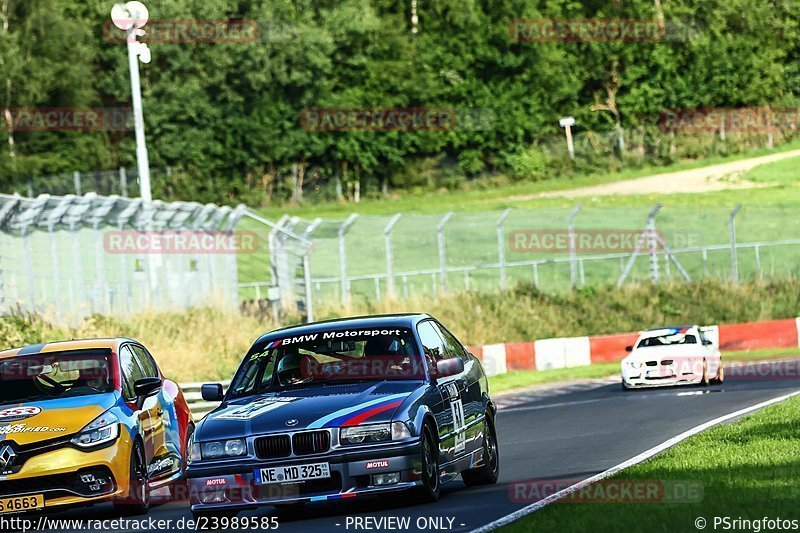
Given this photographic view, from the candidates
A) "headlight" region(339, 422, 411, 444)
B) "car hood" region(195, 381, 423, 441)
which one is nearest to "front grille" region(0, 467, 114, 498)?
"car hood" region(195, 381, 423, 441)

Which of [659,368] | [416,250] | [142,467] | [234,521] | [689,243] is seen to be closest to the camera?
[234,521]

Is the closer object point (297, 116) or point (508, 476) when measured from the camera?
point (508, 476)

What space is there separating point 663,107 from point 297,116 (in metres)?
19.1

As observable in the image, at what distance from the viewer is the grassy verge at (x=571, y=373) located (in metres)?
29.4

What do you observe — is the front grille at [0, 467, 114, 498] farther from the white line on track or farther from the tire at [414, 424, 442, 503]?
the white line on track

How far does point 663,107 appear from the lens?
78.9 metres

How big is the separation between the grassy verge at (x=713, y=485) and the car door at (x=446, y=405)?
128 centimetres

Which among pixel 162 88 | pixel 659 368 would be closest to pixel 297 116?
pixel 162 88

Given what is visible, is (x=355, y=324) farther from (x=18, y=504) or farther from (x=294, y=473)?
(x=18, y=504)

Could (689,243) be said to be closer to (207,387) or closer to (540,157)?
(540,157)

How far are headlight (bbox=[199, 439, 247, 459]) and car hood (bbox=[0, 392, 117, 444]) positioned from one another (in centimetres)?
183

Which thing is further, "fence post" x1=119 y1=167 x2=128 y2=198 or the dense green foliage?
the dense green foliage

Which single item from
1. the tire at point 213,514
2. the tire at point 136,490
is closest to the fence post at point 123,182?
the tire at point 136,490

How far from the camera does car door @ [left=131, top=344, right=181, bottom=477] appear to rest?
13727 millimetres
